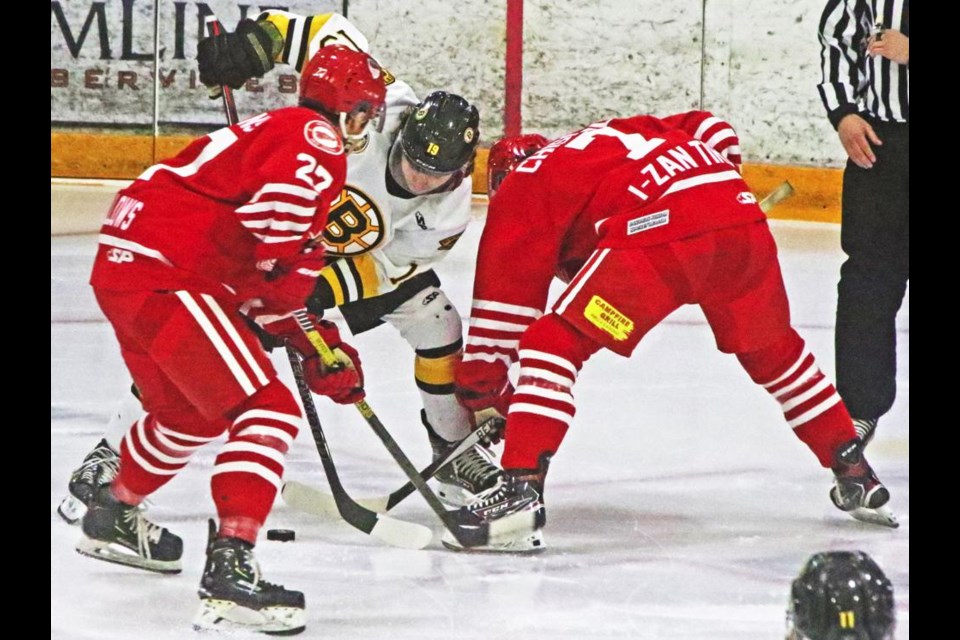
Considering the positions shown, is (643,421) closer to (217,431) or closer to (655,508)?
(655,508)

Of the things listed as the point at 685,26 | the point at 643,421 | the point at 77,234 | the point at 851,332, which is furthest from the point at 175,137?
the point at 851,332

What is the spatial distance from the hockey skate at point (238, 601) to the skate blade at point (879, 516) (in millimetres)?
1108

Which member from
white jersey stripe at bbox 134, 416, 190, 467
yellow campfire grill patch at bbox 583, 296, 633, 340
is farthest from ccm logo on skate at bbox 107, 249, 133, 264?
yellow campfire grill patch at bbox 583, 296, 633, 340

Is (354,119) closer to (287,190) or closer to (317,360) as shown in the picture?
(287,190)

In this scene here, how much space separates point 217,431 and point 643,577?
0.69 m

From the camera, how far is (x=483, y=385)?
2729mm

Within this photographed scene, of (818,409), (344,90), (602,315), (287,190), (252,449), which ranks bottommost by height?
(818,409)

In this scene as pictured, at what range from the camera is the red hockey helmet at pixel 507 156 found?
9.41ft

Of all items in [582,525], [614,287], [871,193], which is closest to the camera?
[614,287]

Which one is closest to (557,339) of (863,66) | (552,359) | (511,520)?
(552,359)

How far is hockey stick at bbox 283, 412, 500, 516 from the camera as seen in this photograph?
270 centimetres

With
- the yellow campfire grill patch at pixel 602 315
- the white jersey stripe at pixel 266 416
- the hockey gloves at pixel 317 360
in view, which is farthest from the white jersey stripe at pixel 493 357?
the white jersey stripe at pixel 266 416

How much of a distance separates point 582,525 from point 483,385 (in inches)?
11.6

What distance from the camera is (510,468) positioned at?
2.56m
